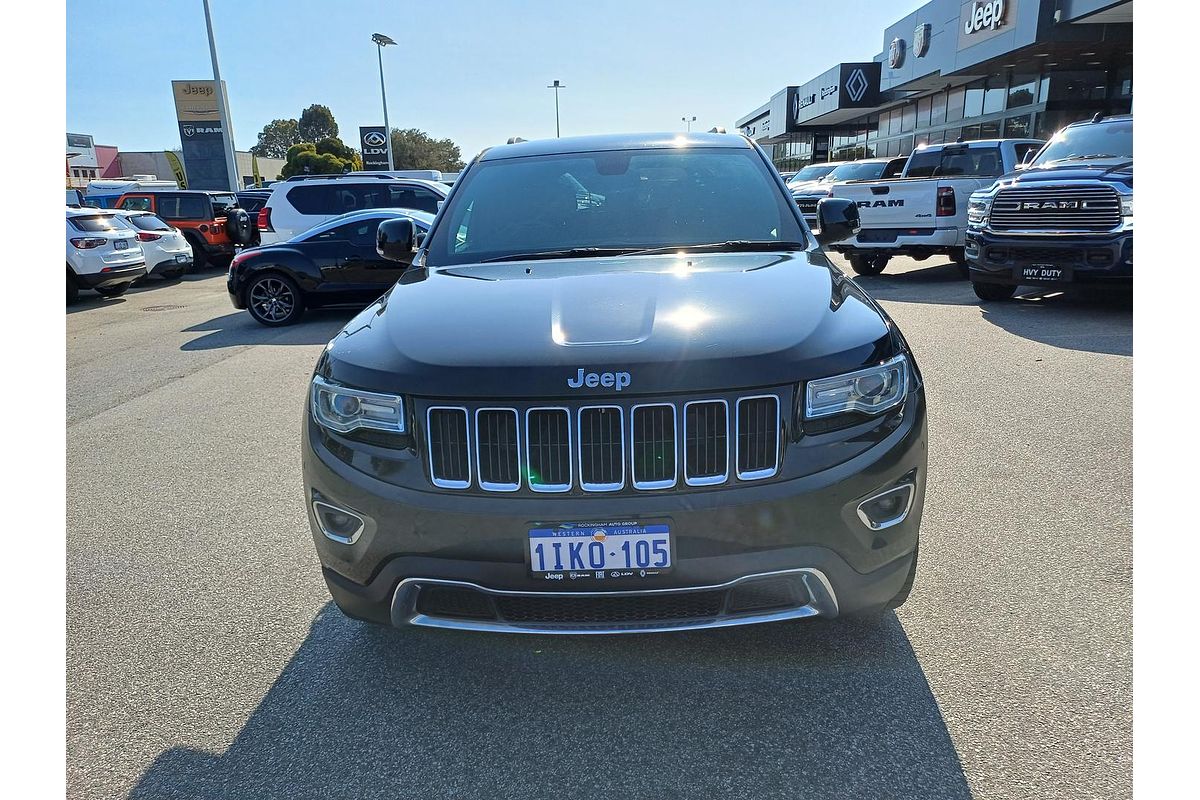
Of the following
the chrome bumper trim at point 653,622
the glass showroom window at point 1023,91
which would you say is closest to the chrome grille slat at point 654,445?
the chrome bumper trim at point 653,622

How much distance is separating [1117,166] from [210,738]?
943 centimetres

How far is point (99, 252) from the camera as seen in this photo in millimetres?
13789

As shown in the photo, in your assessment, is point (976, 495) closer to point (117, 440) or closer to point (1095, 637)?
point (1095, 637)

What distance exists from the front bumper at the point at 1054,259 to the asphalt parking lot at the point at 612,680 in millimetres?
4524

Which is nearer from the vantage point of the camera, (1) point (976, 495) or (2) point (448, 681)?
(2) point (448, 681)

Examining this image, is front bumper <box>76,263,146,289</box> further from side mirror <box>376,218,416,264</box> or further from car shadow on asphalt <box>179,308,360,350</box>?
side mirror <box>376,218,416,264</box>

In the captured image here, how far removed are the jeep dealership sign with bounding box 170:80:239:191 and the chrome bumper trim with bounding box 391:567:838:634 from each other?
41.5m

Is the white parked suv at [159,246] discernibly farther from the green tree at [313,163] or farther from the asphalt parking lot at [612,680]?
the green tree at [313,163]

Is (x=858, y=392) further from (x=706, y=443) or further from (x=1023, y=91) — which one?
(x=1023, y=91)

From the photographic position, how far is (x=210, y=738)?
7.84ft

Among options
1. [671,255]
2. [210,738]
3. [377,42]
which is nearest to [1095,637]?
[671,255]

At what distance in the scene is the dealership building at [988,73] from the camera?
65.7 feet

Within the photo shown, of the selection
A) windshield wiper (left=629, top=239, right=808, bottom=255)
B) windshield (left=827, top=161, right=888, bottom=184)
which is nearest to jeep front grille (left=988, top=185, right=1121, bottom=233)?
windshield wiper (left=629, top=239, right=808, bottom=255)

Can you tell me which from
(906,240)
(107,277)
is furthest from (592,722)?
(107,277)
